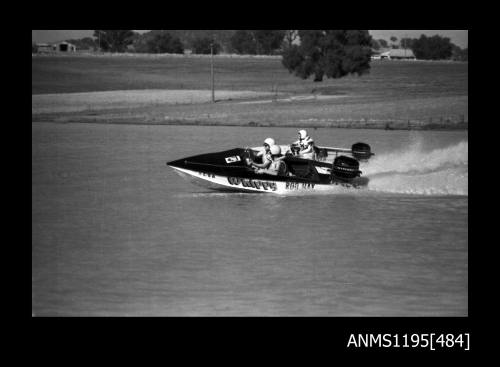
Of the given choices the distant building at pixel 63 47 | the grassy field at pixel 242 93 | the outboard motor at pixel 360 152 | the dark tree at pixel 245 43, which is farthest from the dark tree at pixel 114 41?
the outboard motor at pixel 360 152

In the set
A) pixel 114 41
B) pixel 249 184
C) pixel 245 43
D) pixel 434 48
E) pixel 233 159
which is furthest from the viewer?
pixel 245 43

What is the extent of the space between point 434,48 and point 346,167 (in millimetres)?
87760

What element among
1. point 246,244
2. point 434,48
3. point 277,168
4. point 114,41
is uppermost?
point 114,41

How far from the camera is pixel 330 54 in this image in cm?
7688

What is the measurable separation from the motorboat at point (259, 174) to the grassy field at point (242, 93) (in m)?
23.6

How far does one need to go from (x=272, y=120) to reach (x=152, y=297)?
3598 centimetres

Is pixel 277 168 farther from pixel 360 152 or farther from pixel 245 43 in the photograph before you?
pixel 245 43

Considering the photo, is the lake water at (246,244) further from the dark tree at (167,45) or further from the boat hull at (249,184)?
the dark tree at (167,45)

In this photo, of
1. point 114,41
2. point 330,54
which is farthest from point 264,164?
point 114,41
